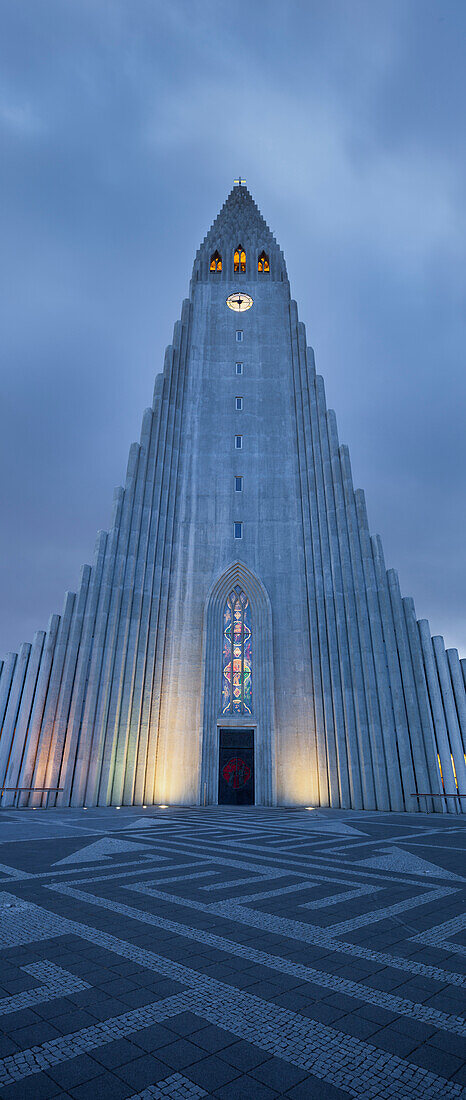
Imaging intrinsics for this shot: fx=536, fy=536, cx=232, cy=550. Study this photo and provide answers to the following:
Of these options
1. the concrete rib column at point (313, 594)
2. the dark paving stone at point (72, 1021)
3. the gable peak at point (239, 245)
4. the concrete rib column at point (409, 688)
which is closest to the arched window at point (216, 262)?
the gable peak at point (239, 245)

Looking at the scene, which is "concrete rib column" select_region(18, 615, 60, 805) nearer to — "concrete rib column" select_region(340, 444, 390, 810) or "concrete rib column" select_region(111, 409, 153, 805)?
"concrete rib column" select_region(111, 409, 153, 805)

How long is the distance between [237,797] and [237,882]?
18250mm

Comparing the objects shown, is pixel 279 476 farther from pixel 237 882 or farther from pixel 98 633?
pixel 237 882

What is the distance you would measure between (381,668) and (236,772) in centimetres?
837

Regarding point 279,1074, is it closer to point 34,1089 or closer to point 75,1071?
point 75,1071

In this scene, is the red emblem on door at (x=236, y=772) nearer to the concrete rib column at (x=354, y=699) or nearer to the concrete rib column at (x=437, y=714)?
the concrete rib column at (x=354, y=699)

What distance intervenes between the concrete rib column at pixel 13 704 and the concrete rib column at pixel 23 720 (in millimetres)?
166

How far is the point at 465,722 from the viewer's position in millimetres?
24094

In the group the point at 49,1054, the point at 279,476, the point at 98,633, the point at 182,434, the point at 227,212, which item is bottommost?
the point at 49,1054

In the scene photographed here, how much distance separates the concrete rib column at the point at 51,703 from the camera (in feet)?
74.6

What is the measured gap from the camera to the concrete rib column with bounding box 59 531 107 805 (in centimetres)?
2267

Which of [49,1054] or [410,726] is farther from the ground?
[410,726]

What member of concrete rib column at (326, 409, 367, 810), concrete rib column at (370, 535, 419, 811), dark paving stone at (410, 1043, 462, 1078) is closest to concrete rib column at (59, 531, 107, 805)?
concrete rib column at (326, 409, 367, 810)

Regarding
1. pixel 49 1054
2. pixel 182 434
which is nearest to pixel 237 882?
pixel 49 1054
